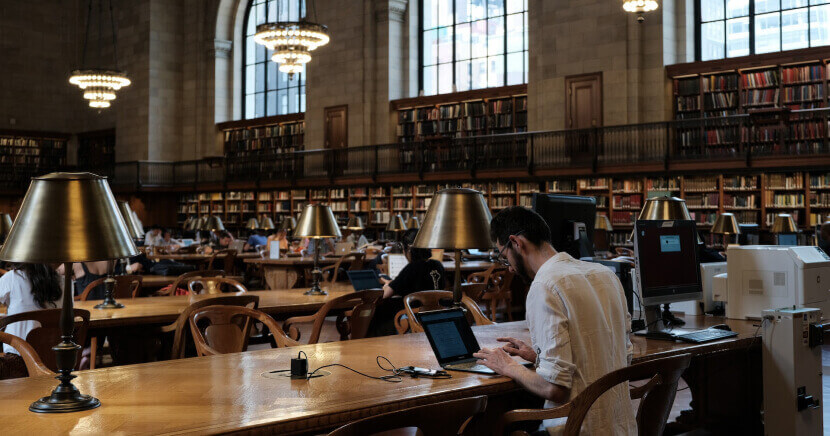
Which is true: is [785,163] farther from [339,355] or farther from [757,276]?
[339,355]

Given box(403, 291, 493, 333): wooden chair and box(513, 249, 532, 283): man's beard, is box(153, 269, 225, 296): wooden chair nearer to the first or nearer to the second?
box(403, 291, 493, 333): wooden chair

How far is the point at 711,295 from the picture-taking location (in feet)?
14.2

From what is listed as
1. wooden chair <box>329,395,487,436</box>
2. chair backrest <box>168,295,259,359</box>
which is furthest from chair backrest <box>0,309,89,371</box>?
wooden chair <box>329,395,487,436</box>

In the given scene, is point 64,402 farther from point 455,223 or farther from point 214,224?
point 214,224

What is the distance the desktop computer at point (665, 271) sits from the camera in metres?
3.49

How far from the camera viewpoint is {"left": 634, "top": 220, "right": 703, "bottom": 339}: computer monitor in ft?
11.5

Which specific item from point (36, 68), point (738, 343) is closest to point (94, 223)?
point (738, 343)

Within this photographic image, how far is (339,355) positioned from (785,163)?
1024cm

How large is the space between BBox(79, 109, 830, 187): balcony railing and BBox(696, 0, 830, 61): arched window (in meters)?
1.62

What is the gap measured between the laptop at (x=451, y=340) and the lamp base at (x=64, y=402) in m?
1.03

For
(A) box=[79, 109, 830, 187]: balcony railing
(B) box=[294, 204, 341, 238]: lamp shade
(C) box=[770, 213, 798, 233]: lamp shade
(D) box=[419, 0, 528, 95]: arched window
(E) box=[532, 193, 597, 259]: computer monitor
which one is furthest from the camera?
(D) box=[419, 0, 528, 95]: arched window

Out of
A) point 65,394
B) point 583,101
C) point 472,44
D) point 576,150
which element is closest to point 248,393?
point 65,394

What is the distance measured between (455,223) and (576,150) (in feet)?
34.6

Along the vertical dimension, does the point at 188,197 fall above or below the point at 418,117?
below
